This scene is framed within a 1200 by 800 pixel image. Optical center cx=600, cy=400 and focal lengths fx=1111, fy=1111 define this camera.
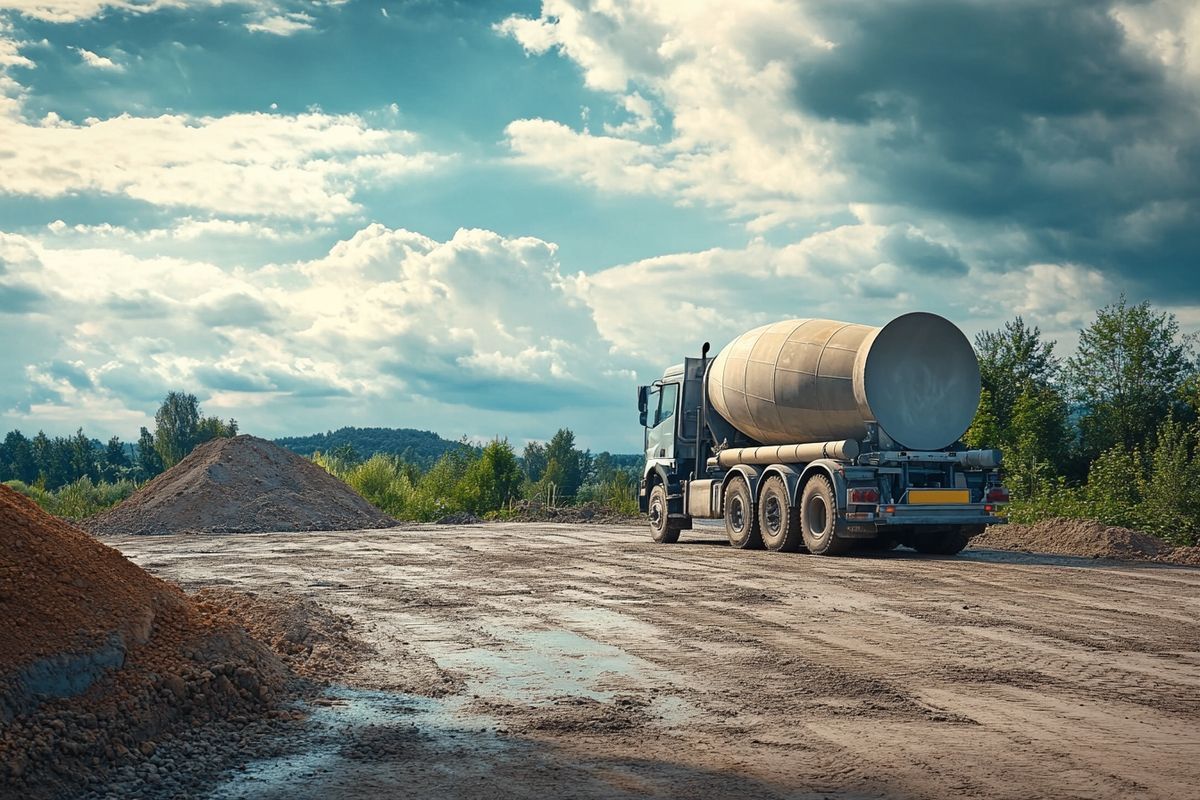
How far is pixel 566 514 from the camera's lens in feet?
110

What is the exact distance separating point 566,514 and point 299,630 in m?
24.8

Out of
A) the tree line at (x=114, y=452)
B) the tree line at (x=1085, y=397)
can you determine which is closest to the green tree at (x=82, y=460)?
the tree line at (x=114, y=452)

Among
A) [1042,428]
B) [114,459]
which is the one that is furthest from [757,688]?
[114,459]

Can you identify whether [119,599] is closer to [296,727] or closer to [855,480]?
[296,727]

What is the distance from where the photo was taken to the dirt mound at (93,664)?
18.7 feet

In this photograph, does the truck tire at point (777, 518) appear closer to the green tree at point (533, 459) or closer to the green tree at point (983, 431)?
the green tree at point (983, 431)

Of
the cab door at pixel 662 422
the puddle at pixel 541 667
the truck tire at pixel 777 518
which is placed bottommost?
the puddle at pixel 541 667

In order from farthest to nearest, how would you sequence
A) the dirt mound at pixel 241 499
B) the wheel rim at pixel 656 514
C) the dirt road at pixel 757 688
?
the dirt mound at pixel 241 499 < the wheel rim at pixel 656 514 < the dirt road at pixel 757 688

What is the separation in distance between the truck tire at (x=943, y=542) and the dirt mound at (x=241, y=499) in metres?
17.0

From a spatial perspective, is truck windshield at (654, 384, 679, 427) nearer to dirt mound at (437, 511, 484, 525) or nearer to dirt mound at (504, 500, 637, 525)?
dirt mound at (504, 500, 637, 525)

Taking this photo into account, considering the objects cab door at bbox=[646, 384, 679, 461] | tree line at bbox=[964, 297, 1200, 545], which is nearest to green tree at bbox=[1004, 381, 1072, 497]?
tree line at bbox=[964, 297, 1200, 545]

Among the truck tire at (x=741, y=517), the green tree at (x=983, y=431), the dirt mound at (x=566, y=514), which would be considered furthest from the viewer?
the dirt mound at (x=566, y=514)

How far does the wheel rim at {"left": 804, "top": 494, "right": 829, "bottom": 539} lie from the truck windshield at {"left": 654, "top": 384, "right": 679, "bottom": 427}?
4675 mm

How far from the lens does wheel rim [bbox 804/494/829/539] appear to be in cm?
1828
